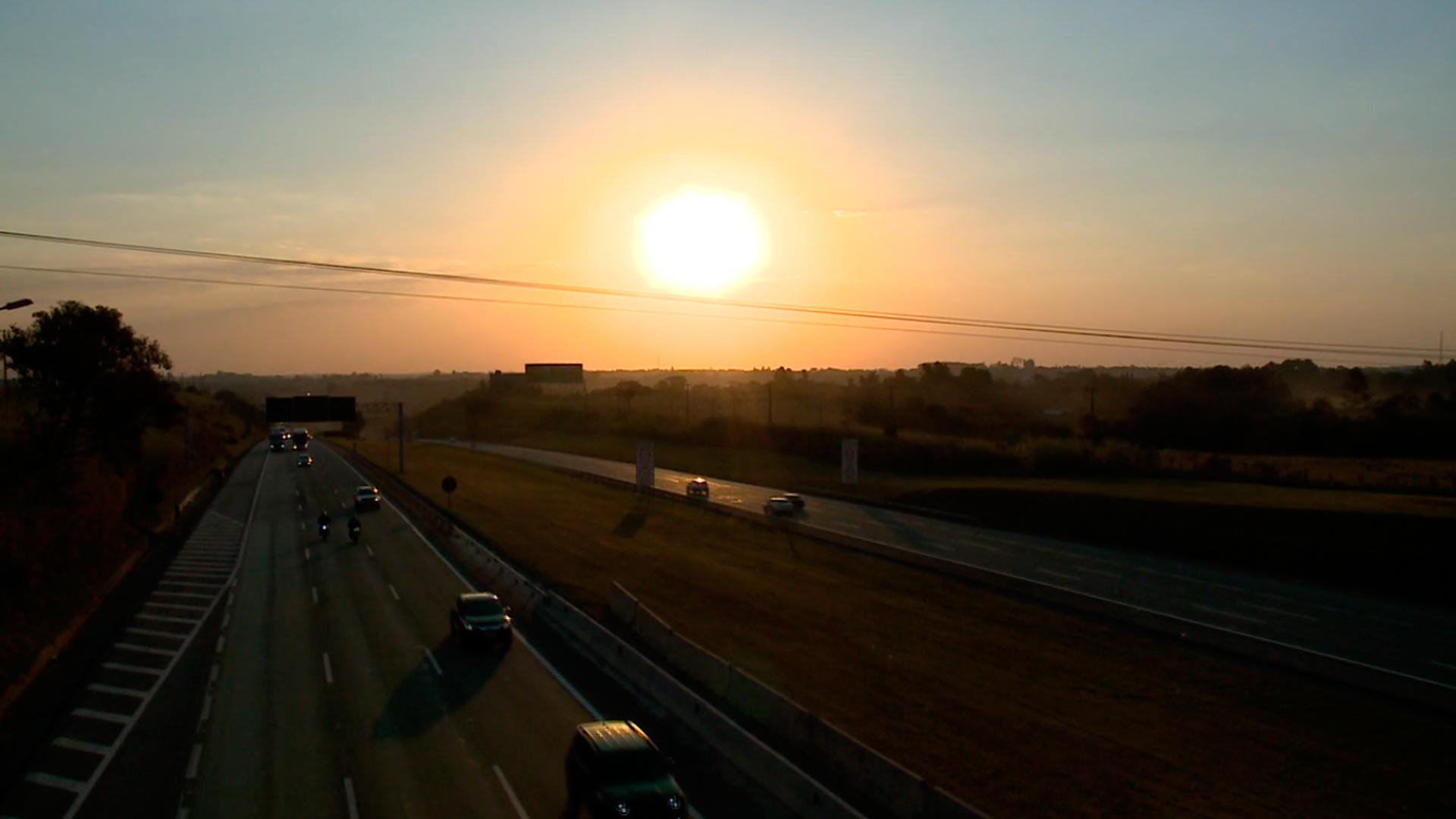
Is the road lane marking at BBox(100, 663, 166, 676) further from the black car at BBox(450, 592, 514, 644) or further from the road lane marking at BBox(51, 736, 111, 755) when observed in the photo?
the black car at BBox(450, 592, 514, 644)

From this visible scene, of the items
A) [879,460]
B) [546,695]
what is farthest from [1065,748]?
[879,460]

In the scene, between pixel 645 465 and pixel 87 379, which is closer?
pixel 87 379

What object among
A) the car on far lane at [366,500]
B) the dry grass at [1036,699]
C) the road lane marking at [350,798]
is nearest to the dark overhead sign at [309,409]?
the car on far lane at [366,500]

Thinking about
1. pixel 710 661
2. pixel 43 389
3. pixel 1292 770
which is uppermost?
pixel 43 389

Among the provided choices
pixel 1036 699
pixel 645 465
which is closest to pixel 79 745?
pixel 1036 699

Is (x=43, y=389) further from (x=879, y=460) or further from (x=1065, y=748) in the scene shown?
(x=879, y=460)

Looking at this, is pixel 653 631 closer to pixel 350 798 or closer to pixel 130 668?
pixel 350 798

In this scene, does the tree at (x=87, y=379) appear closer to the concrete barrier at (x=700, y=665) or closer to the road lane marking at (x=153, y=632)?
the road lane marking at (x=153, y=632)
